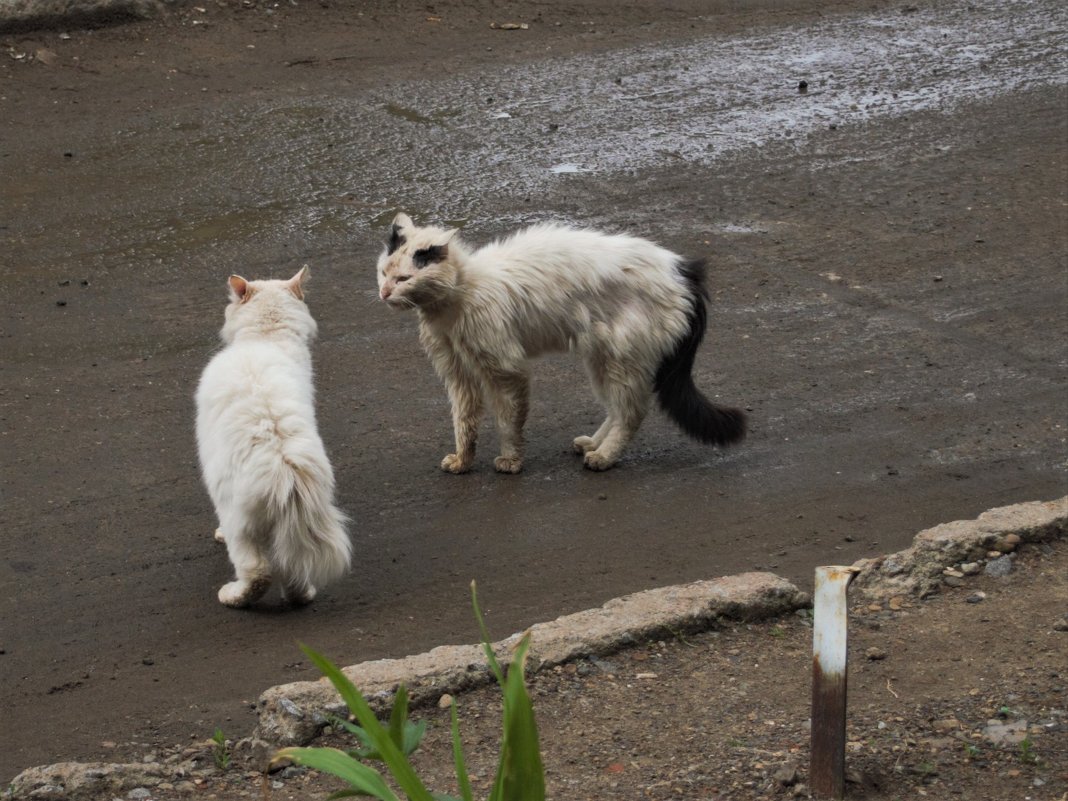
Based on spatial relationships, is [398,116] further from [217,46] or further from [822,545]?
[822,545]

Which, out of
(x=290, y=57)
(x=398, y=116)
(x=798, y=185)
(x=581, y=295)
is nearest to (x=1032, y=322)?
(x=798, y=185)

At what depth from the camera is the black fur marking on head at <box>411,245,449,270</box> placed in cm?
670

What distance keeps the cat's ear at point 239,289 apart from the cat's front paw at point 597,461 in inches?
75.5

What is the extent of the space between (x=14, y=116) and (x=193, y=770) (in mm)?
8029

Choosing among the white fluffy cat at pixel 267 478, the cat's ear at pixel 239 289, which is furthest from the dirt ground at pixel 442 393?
the cat's ear at pixel 239 289

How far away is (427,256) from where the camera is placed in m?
6.71

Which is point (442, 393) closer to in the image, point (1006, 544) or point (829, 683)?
point (1006, 544)

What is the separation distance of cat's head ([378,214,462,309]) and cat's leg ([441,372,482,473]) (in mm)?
454

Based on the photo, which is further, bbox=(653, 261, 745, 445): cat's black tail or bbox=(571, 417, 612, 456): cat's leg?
bbox=(571, 417, 612, 456): cat's leg

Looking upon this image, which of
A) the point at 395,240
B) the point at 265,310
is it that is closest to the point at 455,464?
the point at 395,240

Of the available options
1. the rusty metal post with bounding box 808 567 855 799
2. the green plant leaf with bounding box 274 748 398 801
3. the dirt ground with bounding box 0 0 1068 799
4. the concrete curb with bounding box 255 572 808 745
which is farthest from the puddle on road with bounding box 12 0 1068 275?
the green plant leaf with bounding box 274 748 398 801

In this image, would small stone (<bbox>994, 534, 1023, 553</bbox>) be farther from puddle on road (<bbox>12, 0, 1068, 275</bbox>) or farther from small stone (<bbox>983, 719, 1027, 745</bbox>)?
puddle on road (<bbox>12, 0, 1068, 275</bbox>)

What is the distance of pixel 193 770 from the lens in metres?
4.66

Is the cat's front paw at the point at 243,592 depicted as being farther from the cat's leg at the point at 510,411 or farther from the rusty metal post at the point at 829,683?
the rusty metal post at the point at 829,683
